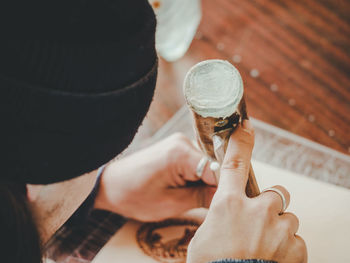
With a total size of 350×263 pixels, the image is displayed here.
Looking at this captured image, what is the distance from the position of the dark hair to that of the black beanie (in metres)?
0.03

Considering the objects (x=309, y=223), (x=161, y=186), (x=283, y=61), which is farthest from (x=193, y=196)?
(x=283, y=61)

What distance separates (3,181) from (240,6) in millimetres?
1174

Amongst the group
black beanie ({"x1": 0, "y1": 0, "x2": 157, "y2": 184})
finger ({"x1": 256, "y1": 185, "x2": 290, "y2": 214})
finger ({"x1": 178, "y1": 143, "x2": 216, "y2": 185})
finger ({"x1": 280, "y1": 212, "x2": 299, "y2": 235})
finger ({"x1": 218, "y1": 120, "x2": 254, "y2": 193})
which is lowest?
finger ({"x1": 178, "y1": 143, "x2": 216, "y2": 185})

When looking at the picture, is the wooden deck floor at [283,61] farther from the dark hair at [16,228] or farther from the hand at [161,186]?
the dark hair at [16,228]

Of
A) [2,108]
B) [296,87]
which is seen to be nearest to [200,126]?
[2,108]

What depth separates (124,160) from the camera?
2.95ft

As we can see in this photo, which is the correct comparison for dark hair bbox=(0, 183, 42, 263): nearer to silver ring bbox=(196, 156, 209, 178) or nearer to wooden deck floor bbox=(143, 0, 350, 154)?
silver ring bbox=(196, 156, 209, 178)

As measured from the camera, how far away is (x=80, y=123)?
0.43m

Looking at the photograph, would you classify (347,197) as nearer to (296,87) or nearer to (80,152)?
(296,87)

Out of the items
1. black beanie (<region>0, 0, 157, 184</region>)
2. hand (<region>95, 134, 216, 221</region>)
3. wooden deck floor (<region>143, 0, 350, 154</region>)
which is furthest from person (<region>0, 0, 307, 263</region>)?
wooden deck floor (<region>143, 0, 350, 154</region>)

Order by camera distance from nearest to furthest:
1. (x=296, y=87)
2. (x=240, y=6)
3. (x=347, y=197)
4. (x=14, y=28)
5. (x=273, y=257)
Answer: (x=14, y=28), (x=273, y=257), (x=347, y=197), (x=296, y=87), (x=240, y=6)

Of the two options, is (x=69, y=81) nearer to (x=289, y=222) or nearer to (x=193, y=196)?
(x=289, y=222)

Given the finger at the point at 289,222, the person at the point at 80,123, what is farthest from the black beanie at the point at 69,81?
the finger at the point at 289,222

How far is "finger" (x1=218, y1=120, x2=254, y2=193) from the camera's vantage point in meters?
0.52
